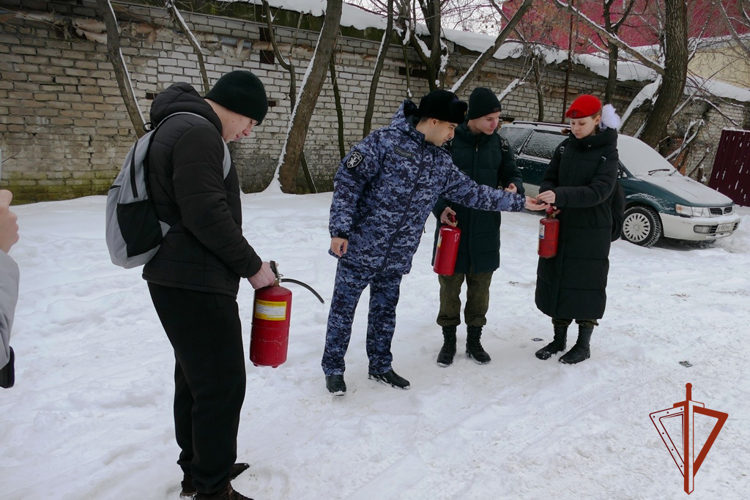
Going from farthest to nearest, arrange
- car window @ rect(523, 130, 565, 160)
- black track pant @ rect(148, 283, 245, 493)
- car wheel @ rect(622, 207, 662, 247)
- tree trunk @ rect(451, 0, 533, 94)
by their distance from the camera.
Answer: tree trunk @ rect(451, 0, 533, 94) < car window @ rect(523, 130, 565, 160) < car wheel @ rect(622, 207, 662, 247) < black track pant @ rect(148, 283, 245, 493)

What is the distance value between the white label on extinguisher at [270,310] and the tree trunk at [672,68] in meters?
9.94

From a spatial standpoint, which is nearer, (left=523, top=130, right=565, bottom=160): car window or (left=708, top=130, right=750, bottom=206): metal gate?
(left=523, top=130, right=565, bottom=160): car window

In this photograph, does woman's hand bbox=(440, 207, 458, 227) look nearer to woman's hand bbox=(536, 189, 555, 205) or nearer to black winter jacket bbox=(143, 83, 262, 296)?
woman's hand bbox=(536, 189, 555, 205)

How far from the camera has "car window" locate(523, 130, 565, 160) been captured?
8.94 meters

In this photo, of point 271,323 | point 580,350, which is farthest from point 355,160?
point 580,350

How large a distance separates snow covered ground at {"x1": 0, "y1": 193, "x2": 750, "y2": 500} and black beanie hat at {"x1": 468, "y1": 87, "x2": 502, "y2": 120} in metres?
1.67

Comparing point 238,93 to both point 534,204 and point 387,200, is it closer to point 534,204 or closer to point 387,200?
point 387,200

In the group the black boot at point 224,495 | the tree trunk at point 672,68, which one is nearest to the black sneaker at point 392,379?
the black boot at point 224,495

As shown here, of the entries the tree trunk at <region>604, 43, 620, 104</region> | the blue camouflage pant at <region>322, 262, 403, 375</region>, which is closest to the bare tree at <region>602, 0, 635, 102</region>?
the tree trunk at <region>604, 43, 620, 104</region>

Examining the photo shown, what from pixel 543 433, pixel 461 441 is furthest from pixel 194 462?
pixel 543 433

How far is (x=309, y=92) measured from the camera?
8031mm

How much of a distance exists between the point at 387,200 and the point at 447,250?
647 millimetres

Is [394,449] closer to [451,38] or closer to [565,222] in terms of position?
[565,222]

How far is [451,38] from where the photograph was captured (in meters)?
11.8
